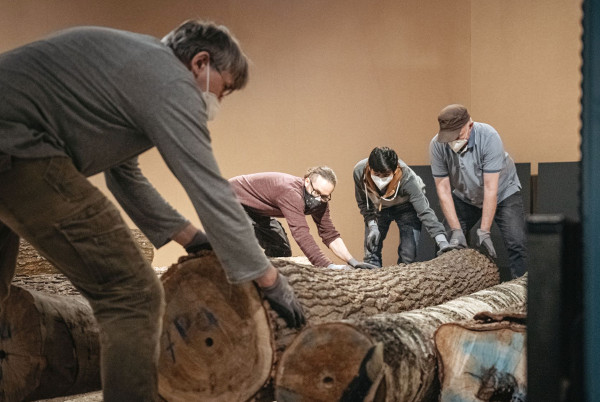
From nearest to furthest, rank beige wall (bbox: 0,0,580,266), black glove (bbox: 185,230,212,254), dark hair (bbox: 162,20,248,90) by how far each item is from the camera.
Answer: dark hair (bbox: 162,20,248,90) < black glove (bbox: 185,230,212,254) < beige wall (bbox: 0,0,580,266)

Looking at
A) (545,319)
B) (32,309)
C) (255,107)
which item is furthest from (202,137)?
(255,107)

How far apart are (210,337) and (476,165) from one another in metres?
3.01

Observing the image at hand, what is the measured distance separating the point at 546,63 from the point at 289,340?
5777 mm

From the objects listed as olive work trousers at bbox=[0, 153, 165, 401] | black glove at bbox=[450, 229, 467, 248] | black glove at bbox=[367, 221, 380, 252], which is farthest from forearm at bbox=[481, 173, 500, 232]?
olive work trousers at bbox=[0, 153, 165, 401]

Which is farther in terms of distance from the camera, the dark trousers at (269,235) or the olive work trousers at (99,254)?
the dark trousers at (269,235)

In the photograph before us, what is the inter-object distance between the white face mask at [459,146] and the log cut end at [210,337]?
2.84 m

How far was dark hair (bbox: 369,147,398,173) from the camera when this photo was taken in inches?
181

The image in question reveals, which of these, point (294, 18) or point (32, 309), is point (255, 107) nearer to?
point (294, 18)

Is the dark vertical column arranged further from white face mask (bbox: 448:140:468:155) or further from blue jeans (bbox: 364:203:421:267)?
blue jeans (bbox: 364:203:421:267)

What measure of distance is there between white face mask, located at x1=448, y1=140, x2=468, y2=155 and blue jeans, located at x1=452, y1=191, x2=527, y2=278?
1.72 ft

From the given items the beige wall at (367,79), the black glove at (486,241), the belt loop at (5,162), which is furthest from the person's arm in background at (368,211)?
the belt loop at (5,162)

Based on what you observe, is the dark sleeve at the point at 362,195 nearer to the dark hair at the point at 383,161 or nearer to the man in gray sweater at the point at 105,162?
the dark hair at the point at 383,161

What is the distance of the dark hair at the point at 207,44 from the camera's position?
191 cm

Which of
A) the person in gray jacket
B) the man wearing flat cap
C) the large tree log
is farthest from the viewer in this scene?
the person in gray jacket
